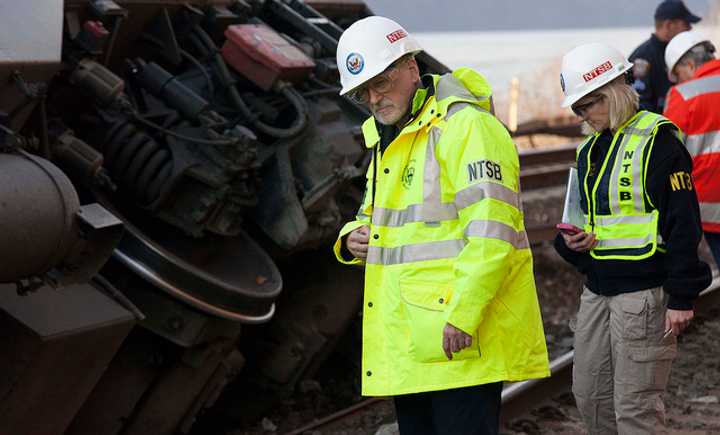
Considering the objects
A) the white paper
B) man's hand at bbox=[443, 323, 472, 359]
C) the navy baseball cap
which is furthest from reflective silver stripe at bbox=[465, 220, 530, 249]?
the navy baseball cap

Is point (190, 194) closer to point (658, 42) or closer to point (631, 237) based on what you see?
point (631, 237)

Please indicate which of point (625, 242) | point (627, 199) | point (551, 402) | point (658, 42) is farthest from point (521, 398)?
point (658, 42)

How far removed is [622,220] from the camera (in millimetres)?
4316

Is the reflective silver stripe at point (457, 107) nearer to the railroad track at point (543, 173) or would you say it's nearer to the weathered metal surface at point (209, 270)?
the weathered metal surface at point (209, 270)

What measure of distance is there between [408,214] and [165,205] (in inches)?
93.3

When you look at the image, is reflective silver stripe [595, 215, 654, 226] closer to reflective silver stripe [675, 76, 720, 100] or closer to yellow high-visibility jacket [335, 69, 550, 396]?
yellow high-visibility jacket [335, 69, 550, 396]

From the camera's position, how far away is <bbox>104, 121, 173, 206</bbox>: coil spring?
5672 millimetres

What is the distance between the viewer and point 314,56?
23.1ft

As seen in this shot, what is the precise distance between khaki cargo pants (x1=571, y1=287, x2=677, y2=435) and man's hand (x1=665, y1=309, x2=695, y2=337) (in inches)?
3.2

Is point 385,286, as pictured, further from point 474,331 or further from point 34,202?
point 34,202

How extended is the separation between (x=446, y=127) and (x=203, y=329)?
2403 millimetres

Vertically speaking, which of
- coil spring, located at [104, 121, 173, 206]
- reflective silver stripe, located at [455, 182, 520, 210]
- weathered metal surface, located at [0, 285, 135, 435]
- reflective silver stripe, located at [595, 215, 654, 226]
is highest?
reflective silver stripe, located at [455, 182, 520, 210]

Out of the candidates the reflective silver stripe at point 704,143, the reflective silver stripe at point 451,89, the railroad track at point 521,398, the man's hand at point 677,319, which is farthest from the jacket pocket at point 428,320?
the railroad track at point 521,398

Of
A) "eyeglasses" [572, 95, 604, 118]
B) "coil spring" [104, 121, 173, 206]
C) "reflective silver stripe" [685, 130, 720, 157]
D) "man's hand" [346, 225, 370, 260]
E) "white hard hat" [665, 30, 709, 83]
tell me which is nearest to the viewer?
"man's hand" [346, 225, 370, 260]
